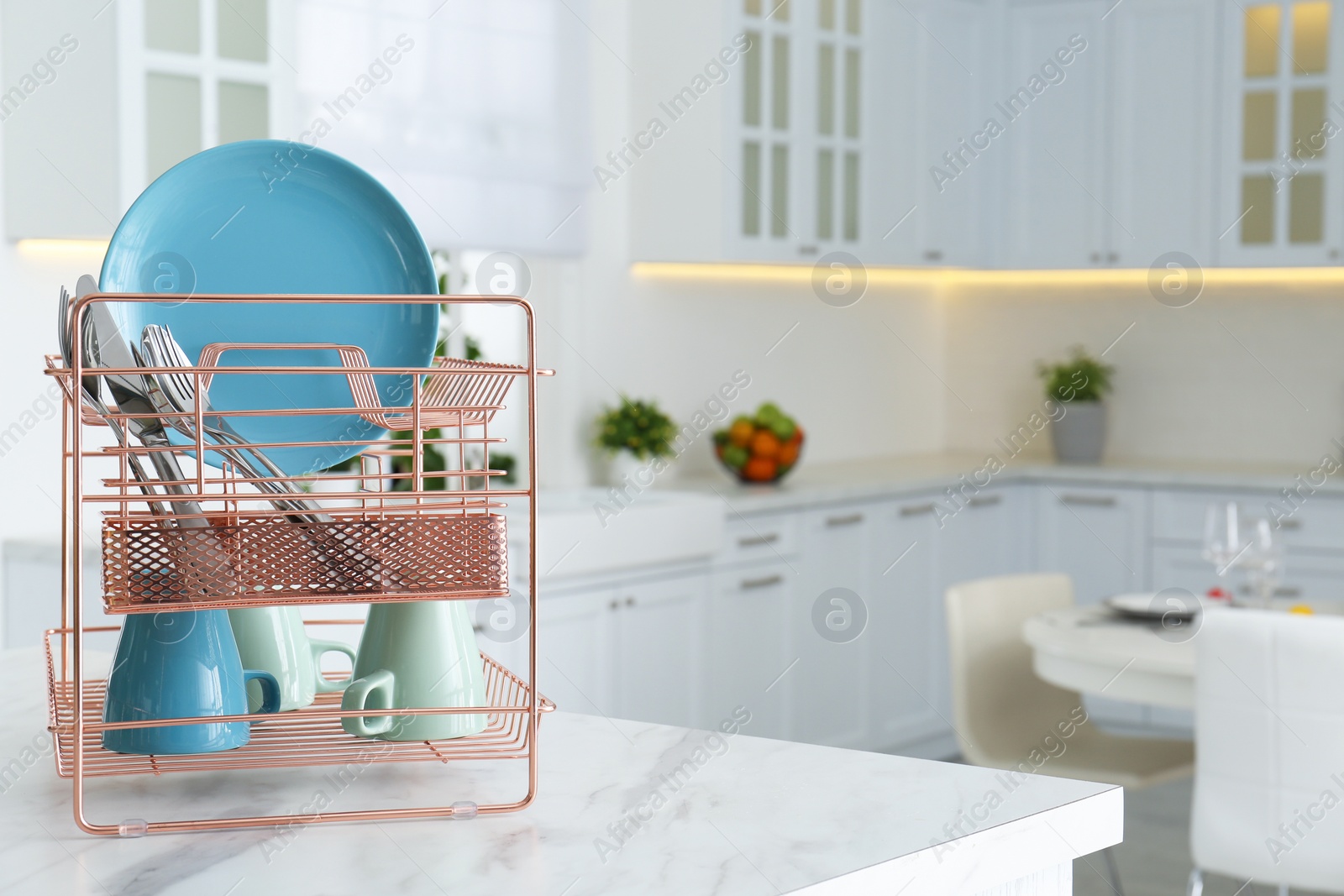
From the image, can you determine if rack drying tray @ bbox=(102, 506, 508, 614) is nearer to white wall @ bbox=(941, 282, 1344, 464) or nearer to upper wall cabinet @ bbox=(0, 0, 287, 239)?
upper wall cabinet @ bbox=(0, 0, 287, 239)

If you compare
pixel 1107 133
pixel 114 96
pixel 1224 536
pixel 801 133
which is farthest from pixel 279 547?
pixel 1107 133

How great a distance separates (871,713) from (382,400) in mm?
3331

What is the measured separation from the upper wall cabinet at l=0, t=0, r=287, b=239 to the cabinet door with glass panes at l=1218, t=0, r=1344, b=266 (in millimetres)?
3035

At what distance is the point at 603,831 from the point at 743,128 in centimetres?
334

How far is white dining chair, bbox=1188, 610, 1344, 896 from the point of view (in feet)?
6.95

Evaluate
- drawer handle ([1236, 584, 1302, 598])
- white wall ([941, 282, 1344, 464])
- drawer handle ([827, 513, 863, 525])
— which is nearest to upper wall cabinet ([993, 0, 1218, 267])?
white wall ([941, 282, 1344, 464])

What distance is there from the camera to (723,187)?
12.8ft

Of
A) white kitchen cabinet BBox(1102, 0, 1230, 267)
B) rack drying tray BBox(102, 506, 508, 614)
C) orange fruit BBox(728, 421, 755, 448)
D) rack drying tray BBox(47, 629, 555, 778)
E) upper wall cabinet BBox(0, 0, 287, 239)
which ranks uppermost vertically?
white kitchen cabinet BBox(1102, 0, 1230, 267)

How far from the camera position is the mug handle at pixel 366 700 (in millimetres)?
851

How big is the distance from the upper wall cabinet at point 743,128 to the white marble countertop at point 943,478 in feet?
2.12

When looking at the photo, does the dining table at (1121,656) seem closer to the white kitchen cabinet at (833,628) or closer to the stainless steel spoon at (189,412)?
the white kitchen cabinet at (833,628)

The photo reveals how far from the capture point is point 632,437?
378cm

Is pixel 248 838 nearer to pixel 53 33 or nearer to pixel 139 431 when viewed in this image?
pixel 139 431

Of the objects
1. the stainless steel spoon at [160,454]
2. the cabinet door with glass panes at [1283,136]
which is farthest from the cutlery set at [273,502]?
the cabinet door with glass panes at [1283,136]
